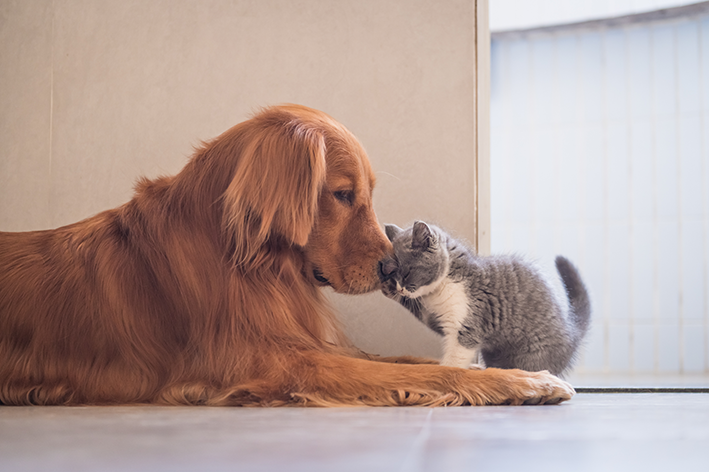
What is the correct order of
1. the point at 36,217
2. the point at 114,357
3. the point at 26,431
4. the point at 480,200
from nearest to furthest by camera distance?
the point at 26,431
the point at 114,357
the point at 480,200
the point at 36,217

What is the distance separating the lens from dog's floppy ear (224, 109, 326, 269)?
1313 millimetres

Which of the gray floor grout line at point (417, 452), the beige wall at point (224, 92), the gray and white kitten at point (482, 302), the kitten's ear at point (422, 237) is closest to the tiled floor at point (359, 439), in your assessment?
the gray floor grout line at point (417, 452)

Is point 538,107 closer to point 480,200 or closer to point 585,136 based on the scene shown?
point 585,136

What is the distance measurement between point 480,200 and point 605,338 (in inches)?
49.4

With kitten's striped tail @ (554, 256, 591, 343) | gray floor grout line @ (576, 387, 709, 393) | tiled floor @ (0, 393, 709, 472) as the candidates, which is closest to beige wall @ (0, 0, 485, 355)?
kitten's striped tail @ (554, 256, 591, 343)

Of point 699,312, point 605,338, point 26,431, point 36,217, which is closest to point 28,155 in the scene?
point 36,217

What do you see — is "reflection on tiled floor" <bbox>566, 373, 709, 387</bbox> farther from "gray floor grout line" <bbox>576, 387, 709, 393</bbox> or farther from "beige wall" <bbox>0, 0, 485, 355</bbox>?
"beige wall" <bbox>0, 0, 485, 355</bbox>

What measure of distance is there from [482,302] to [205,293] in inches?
31.3

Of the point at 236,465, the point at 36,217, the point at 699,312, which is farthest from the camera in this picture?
the point at 699,312

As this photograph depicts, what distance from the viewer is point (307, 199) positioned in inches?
52.9

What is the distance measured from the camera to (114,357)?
1.33 meters

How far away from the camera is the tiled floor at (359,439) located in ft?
2.04

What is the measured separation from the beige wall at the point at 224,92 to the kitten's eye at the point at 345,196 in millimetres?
750

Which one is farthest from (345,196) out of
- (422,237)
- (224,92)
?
(224,92)
